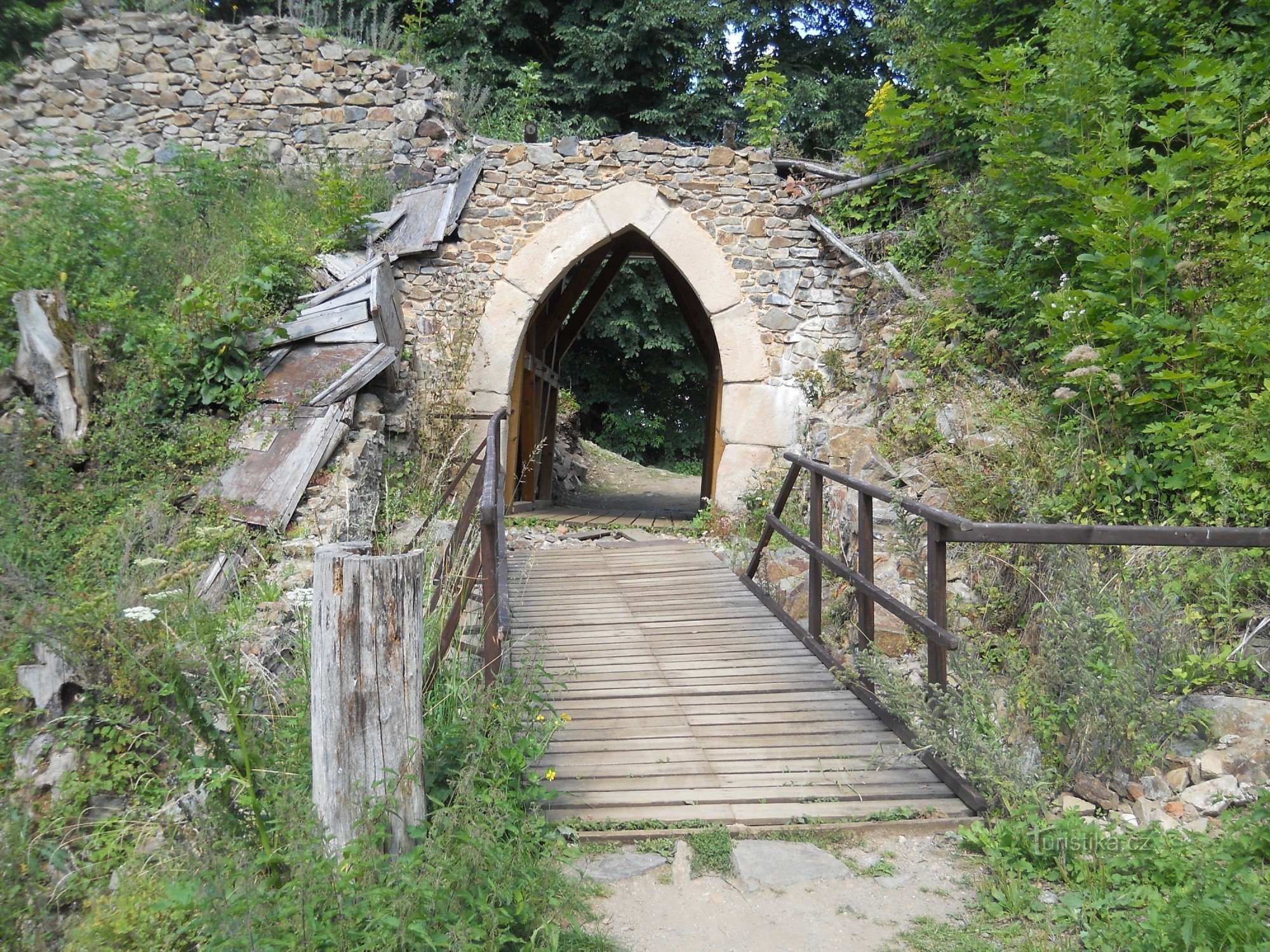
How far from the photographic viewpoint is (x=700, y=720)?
324 cm

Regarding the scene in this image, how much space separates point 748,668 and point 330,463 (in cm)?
301

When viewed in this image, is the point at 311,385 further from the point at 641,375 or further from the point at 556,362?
the point at 641,375

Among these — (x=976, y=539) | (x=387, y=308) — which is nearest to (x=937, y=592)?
(x=976, y=539)

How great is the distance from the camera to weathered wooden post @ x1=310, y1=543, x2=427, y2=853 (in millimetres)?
1976

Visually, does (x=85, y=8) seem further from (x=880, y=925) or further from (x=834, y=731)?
(x=880, y=925)

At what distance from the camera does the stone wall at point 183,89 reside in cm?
780

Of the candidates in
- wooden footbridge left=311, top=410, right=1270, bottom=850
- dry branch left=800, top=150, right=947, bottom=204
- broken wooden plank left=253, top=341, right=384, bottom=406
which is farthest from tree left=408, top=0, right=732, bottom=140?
wooden footbridge left=311, top=410, right=1270, bottom=850

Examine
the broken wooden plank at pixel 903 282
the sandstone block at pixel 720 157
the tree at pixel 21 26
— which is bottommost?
the broken wooden plank at pixel 903 282

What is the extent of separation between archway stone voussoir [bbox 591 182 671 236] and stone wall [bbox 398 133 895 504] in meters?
0.01

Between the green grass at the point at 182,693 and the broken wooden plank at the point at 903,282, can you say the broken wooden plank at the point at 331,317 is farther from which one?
the broken wooden plank at the point at 903,282

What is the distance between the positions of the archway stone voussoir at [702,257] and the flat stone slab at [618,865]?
514 cm

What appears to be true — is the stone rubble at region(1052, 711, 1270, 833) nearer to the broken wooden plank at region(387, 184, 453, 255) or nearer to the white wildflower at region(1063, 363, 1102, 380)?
the white wildflower at region(1063, 363, 1102, 380)

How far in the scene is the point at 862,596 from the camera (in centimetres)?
342

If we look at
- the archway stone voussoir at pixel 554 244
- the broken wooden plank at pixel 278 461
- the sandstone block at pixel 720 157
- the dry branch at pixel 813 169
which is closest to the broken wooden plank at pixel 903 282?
the dry branch at pixel 813 169
